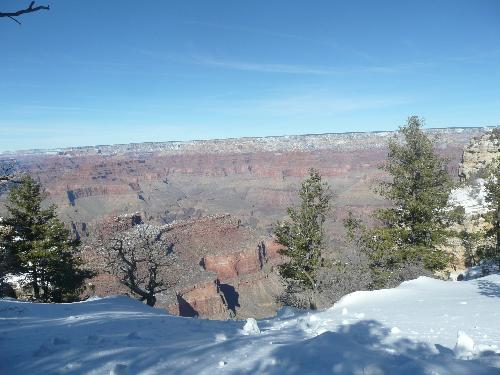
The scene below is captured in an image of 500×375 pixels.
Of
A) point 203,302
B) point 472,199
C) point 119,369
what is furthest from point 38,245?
point 203,302

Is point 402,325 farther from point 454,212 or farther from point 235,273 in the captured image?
point 235,273

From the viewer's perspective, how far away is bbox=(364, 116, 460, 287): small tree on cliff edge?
19.5 meters

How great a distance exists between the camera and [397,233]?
2034 cm

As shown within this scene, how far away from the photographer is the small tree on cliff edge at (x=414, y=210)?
768 inches

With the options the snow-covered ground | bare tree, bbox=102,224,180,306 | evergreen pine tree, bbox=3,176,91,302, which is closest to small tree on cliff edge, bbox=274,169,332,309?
bare tree, bbox=102,224,180,306

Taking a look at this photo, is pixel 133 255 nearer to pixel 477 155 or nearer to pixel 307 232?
pixel 307 232

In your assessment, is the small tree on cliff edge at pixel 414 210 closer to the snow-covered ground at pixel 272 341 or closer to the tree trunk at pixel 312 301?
the tree trunk at pixel 312 301

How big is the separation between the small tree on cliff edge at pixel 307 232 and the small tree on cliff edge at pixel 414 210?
3034mm

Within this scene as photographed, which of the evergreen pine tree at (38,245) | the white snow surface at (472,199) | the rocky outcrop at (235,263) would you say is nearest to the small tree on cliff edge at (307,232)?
the evergreen pine tree at (38,245)

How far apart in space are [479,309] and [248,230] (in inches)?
3733

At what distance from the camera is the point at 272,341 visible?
7246 millimetres

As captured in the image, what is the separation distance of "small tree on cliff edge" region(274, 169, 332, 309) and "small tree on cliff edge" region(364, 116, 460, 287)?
9.95 feet

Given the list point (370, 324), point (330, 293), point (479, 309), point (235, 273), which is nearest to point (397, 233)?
point (330, 293)

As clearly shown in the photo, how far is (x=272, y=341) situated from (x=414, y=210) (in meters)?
15.0
